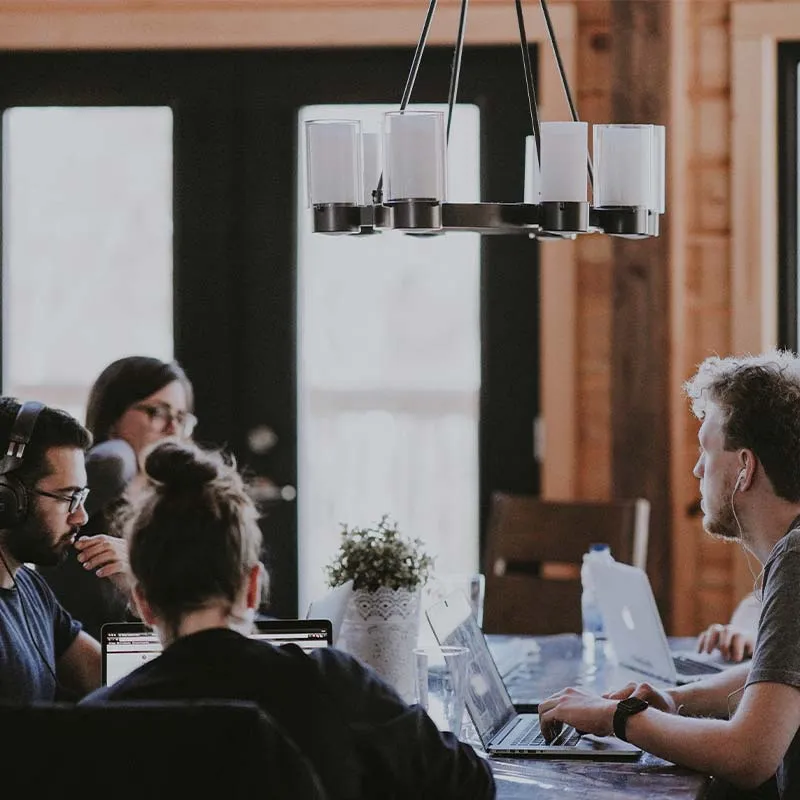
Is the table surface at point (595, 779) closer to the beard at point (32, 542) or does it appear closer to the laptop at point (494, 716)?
the laptop at point (494, 716)

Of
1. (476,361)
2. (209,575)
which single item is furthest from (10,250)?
(209,575)

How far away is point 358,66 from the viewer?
4.23 metres

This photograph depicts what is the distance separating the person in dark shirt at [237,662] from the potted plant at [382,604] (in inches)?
24.7

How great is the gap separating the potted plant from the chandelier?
51 centimetres

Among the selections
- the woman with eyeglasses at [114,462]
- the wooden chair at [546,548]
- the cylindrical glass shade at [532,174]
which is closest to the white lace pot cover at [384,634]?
the woman with eyeglasses at [114,462]

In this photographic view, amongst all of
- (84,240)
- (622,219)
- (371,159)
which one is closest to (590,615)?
(622,219)

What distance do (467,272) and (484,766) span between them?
2.69m

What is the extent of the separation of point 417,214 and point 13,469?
74cm

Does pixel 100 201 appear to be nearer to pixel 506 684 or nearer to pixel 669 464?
pixel 669 464

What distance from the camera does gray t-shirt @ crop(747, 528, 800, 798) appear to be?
1.84m

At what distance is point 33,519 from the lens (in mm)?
2158

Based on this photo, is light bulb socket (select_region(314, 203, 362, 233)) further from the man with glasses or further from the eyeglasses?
the eyeglasses

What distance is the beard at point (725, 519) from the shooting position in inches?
83.2

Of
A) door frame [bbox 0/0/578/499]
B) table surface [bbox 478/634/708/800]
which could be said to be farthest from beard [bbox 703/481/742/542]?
door frame [bbox 0/0/578/499]
